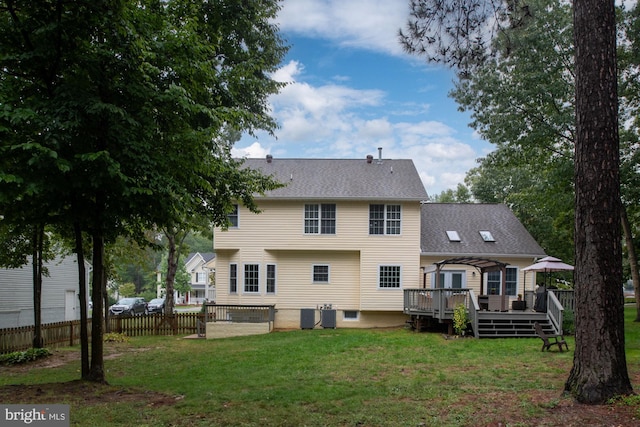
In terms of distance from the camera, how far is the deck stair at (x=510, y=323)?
17125mm

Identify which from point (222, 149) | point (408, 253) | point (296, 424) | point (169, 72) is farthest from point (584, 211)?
point (408, 253)

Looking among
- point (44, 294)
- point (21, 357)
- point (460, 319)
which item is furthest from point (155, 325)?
point (460, 319)

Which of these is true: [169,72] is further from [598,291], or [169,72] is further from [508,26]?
[598,291]

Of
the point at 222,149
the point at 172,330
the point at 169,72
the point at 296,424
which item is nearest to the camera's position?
the point at 296,424

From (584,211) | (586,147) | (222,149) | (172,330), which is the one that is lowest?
(172,330)

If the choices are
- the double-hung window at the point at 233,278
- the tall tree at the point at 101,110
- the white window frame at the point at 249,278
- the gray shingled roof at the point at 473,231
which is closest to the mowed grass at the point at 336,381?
the tall tree at the point at 101,110

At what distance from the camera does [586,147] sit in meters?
6.67

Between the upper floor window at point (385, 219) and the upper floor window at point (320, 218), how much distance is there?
1776mm

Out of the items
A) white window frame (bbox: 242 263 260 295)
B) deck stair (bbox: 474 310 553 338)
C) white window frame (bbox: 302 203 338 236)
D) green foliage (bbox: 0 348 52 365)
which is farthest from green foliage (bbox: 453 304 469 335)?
green foliage (bbox: 0 348 52 365)

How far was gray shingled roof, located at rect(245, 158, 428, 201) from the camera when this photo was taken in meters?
22.4

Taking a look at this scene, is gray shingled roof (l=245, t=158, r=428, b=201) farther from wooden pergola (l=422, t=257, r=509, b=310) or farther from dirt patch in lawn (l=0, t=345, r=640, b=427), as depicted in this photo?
dirt patch in lawn (l=0, t=345, r=640, b=427)

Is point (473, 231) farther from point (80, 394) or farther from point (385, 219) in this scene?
point (80, 394)

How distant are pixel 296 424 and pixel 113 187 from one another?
4.38 meters

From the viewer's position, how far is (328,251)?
22891 mm
